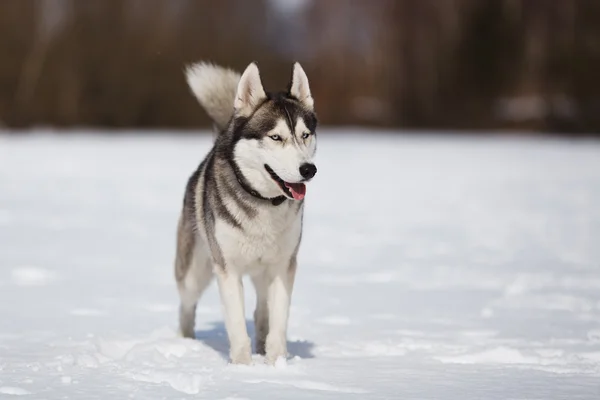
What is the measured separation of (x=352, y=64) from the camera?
38656 mm

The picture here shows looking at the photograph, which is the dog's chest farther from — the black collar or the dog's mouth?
the dog's mouth

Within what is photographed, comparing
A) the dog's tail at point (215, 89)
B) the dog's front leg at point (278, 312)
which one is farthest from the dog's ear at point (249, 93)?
the dog's front leg at point (278, 312)

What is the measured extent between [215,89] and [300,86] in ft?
2.44

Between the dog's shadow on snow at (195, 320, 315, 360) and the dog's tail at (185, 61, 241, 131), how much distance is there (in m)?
1.24

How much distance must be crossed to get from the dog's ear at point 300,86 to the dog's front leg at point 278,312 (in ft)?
2.78

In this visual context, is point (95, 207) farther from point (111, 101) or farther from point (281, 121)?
point (111, 101)

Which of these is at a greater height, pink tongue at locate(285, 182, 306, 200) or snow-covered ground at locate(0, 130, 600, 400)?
pink tongue at locate(285, 182, 306, 200)

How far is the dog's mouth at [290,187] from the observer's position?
4156 millimetres

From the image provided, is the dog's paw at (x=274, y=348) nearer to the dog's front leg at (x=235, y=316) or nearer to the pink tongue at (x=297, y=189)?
the dog's front leg at (x=235, y=316)

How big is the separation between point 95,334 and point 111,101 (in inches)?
1067

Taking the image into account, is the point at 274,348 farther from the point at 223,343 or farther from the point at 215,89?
the point at 215,89

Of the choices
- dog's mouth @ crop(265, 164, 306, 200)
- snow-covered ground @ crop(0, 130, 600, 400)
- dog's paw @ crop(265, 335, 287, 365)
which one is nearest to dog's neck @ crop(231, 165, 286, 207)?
dog's mouth @ crop(265, 164, 306, 200)

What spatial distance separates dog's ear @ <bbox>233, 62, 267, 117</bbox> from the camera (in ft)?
14.4

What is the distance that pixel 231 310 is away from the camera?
4.32 m
